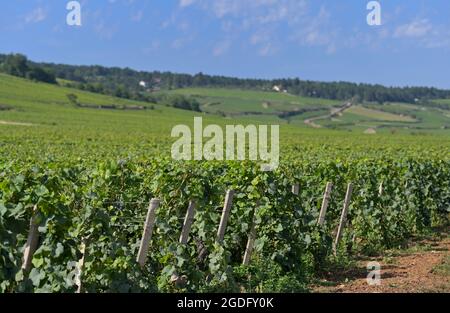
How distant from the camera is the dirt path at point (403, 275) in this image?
912 cm

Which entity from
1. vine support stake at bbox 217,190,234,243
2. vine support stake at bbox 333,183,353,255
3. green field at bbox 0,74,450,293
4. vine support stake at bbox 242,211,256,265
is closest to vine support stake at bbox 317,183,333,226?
green field at bbox 0,74,450,293

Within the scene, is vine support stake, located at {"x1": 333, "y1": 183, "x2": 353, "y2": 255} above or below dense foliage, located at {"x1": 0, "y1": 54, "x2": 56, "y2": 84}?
below

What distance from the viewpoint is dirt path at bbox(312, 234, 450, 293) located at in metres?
9.12

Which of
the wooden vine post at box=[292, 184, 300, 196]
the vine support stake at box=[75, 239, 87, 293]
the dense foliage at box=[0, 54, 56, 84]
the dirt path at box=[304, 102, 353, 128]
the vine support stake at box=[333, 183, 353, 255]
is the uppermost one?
the dense foliage at box=[0, 54, 56, 84]

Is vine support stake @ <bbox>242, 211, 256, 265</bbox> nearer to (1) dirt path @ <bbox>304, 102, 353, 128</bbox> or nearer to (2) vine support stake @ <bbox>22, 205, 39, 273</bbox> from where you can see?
(2) vine support stake @ <bbox>22, 205, 39, 273</bbox>

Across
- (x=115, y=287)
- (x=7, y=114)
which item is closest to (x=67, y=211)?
(x=115, y=287)

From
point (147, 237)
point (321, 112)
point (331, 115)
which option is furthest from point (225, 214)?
point (321, 112)

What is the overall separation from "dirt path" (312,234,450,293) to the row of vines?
45 centimetres

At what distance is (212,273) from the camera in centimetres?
815

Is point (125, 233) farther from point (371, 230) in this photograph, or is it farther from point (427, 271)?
point (371, 230)

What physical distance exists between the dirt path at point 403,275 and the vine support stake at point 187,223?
2.08 metres

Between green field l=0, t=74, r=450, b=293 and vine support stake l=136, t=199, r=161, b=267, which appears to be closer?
green field l=0, t=74, r=450, b=293

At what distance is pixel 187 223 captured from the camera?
860cm
